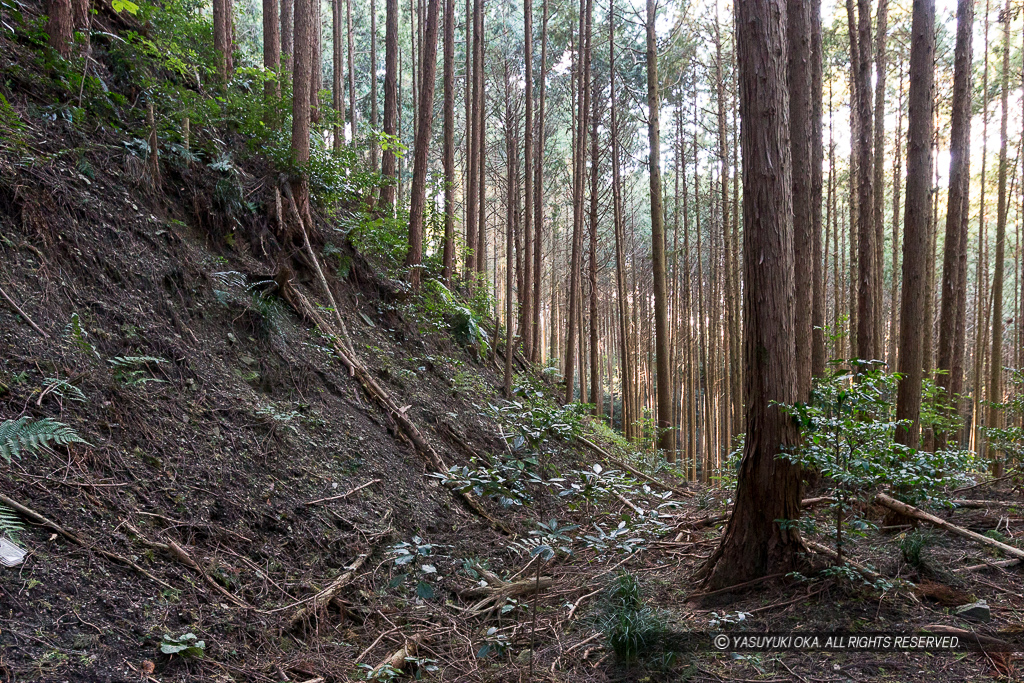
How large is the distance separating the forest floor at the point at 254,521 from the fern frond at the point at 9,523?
5 centimetres

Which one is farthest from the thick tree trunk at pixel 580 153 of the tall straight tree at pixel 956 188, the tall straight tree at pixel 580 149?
the tall straight tree at pixel 956 188

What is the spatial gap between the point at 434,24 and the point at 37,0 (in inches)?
178

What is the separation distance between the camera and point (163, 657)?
251 centimetres

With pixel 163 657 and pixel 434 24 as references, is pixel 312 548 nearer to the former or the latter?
pixel 163 657

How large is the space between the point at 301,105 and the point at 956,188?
838cm

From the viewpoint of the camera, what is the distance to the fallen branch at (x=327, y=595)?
3.17 m

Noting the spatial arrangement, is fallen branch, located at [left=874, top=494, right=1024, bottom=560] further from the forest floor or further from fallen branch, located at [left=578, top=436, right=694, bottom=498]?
fallen branch, located at [left=578, top=436, right=694, bottom=498]

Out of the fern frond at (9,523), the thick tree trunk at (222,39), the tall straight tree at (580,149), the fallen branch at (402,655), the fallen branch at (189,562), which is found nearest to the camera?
the fern frond at (9,523)

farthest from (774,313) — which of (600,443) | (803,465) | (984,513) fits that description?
(600,443)

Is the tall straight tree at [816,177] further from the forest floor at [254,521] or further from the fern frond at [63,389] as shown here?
the fern frond at [63,389]

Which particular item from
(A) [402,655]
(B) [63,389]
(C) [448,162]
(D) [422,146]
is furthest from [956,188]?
(B) [63,389]

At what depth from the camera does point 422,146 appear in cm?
819

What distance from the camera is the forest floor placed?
106 inches

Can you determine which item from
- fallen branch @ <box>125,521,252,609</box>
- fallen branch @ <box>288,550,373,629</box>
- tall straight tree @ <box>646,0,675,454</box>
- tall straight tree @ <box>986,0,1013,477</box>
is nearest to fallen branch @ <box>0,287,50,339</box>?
fallen branch @ <box>125,521,252,609</box>
